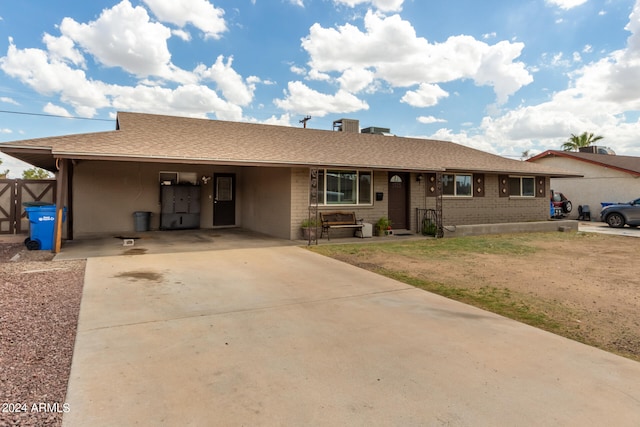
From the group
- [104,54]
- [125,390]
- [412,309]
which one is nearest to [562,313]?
[412,309]

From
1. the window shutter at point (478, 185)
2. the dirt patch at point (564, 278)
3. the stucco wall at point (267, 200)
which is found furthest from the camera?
the window shutter at point (478, 185)

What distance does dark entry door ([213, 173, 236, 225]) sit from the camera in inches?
585

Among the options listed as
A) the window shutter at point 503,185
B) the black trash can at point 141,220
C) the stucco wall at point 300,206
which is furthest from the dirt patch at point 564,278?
the black trash can at point 141,220

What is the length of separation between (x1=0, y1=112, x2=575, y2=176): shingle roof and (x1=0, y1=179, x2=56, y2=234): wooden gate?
79cm

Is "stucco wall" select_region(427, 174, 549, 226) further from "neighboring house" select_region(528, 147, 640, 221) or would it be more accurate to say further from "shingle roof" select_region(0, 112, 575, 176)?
"neighboring house" select_region(528, 147, 640, 221)

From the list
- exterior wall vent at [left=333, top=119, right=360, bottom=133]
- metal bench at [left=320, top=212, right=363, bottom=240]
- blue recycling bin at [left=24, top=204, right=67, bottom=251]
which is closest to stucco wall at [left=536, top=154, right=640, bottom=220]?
exterior wall vent at [left=333, top=119, right=360, bottom=133]

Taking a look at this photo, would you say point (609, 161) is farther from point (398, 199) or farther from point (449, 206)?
point (398, 199)

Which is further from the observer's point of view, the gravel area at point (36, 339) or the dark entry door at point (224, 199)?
the dark entry door at point (224, 199)

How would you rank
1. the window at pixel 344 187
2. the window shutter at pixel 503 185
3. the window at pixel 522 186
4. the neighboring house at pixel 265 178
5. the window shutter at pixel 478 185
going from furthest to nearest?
the window at pixel 522 186 → the window shutter at pixel 503 185 → the window shutter at pixel 478 185 → the window at pixel 344 187 → the neighboring house at pixel 265 178

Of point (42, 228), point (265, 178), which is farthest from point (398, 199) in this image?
point (42, 228)

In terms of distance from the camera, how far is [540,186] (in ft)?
57.2

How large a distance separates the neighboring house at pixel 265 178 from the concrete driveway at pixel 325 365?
18.5 feet

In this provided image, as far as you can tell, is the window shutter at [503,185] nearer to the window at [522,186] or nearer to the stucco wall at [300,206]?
the window at [522,186]

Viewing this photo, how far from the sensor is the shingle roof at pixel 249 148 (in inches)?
337
